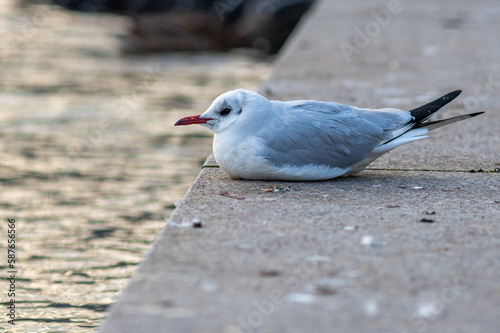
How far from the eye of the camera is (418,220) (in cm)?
349

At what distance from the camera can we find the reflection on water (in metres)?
4.43

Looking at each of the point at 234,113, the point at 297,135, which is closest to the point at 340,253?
the point at 297,135

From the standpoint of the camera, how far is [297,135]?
4.05 metres

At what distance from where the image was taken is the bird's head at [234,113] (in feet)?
13.4

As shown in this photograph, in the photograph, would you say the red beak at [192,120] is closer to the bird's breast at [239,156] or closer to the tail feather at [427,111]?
the bird's breast at [239,156]

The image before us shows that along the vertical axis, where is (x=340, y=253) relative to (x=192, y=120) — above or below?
above

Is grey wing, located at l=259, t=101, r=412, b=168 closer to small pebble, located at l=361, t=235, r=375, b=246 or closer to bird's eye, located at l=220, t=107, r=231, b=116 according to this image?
bird's eye, located at l=220, t=107, r=231, b=116

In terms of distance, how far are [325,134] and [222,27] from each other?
11861mm

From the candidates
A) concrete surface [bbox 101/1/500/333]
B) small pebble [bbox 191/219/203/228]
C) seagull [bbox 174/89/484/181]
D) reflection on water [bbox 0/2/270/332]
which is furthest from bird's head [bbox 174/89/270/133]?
reflection on water [bbox 0/2/270/332]

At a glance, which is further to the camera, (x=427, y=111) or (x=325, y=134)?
(x=427, y=111)

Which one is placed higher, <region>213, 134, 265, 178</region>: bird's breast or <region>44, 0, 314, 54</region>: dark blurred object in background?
<region>213, 134, 265, 178</region>: bird's breast

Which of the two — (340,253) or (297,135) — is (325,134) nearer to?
(297,135)

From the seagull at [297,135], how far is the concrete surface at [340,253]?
0.12 meters

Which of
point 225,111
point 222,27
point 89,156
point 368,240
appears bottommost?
point 222,27
